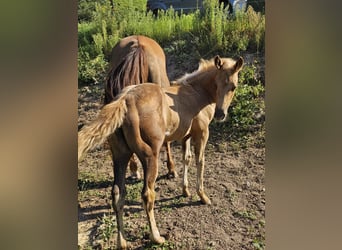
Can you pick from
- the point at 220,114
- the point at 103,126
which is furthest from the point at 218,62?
the point at 103,126

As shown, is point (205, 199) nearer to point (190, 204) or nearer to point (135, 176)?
point (190, 204)

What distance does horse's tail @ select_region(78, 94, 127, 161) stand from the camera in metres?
2.15

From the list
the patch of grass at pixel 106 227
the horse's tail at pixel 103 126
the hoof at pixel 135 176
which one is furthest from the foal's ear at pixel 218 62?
the patch of grass at pixel 106 227

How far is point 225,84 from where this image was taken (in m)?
2.57

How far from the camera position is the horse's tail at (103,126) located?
215cm

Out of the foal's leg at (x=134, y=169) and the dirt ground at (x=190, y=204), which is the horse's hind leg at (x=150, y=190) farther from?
the foal's leg at (x=134, y=169)

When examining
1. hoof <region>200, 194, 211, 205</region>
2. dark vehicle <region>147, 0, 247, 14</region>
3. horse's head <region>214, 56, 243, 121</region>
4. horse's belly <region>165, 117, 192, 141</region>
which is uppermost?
dark vehicle <region>147, 0, 247, 14</region>

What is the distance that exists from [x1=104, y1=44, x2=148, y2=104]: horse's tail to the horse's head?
54cm

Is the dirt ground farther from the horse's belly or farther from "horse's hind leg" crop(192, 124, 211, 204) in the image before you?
the horse's belly

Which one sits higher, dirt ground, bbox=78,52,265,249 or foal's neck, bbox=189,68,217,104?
foal's neck, bbox=189,68,217,104

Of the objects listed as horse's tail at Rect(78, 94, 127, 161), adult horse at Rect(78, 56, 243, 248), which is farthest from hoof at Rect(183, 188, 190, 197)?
horse's tail at Rect(78, 94, 127, 161)
